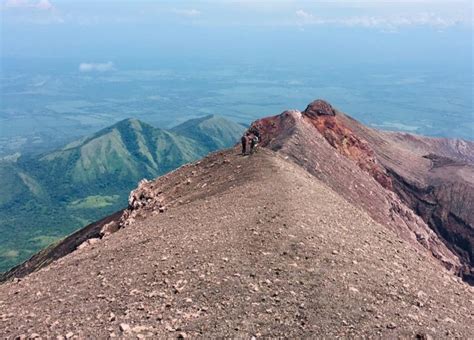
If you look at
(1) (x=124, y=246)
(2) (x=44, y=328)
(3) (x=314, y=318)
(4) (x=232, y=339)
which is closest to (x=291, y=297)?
(3) (x=314, y=318)

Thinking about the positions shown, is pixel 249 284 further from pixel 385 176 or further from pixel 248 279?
pixel 385 176

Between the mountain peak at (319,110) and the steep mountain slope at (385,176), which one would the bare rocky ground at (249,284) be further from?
the mountain peak at (319,110)

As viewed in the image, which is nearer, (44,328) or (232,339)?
(232,339)

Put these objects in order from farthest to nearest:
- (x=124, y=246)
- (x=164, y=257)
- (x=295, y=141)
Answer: (x=295, y=141)
(x=124, y=246)
(x=164, y=257)

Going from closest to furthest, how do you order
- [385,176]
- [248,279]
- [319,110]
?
[248,279], [385,176], [319,110]

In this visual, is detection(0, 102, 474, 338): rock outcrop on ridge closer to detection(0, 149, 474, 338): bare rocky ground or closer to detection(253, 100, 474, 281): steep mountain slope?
detection(0, 149, 474, 338): bare rocky ground

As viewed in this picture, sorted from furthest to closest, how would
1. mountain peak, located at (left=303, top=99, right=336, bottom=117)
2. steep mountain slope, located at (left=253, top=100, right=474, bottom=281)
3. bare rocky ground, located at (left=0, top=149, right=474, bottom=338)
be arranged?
1. mountain peak, located at (left=303, top=99, right=336, bottom=117)
2. steep mountain slope, located at (left=253, top=100, right=474, bottom=281)
3. bare rocky ground, located at (left=0, top=149, right=474, bottom=338)

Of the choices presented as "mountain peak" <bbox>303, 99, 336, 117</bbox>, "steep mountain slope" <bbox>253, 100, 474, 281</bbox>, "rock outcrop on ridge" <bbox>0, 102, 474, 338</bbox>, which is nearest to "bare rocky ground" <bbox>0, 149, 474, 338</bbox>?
"rock outcrop on ridge" <bbox>0, 102, 474, 338</bbox>

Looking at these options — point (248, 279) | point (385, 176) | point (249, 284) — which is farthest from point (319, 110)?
point (249, 284)

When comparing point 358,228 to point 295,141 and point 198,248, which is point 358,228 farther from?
point 295,141
